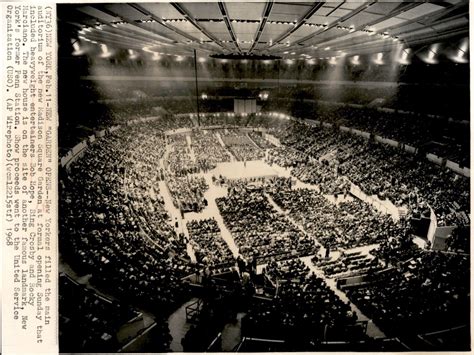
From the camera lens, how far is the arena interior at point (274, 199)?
5.14 metres

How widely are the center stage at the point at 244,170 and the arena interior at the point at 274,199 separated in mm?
151

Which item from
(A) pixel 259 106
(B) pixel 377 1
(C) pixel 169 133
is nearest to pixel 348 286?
(B) pixel 377 1

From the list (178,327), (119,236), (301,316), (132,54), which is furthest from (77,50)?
(301,316)

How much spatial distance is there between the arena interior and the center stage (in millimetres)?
151

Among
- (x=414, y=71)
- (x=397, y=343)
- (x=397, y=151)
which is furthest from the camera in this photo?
(x=414, y=71)

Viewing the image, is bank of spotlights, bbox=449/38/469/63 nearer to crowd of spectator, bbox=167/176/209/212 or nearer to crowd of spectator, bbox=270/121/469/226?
crowd of spectator, bbox=270/121/469/226

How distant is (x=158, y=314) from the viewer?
5609 mm

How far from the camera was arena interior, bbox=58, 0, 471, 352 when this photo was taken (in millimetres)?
5137

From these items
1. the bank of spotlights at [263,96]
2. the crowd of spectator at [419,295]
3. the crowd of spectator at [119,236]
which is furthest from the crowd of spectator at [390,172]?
the bank of spotlights at [263,96]

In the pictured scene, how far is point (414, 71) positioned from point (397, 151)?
490cm

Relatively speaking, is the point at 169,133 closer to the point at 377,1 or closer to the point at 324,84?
the point at 324,84

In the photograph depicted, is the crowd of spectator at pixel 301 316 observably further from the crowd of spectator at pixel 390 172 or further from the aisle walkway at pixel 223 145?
the aisle walkway at pixel 223 145

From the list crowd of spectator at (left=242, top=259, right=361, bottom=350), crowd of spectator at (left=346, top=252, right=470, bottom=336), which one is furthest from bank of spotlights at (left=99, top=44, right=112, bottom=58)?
crowd of spectator at (left=346, top=252, right=470, bottom=336)

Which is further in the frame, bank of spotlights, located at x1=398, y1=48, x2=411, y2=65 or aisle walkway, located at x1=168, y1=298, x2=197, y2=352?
bank of spotlights, located at x1=398, y1=48, x2=411, y2=65
